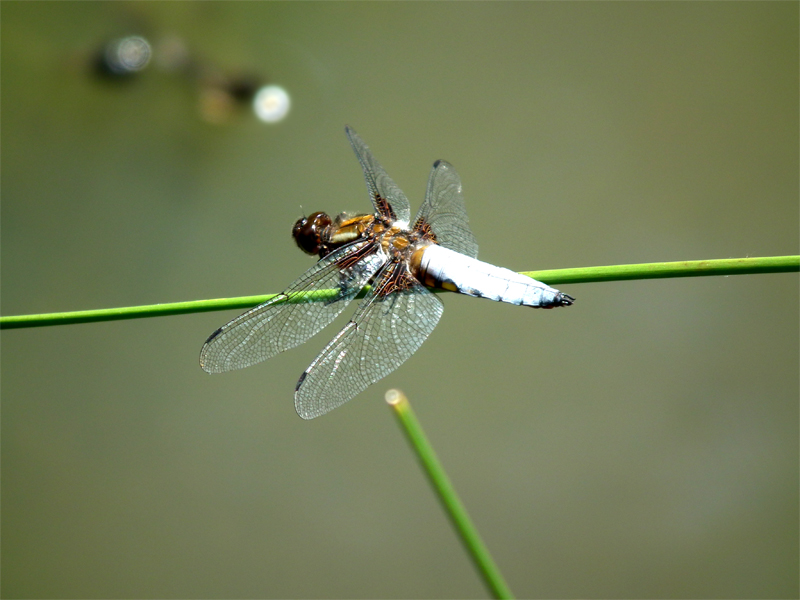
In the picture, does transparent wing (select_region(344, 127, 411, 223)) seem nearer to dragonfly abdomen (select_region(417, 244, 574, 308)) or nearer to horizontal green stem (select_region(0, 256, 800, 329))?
dragonfly abdomen (select_region(417, 244, 574, 308))

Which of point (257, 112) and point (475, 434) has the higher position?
point (257, 112)

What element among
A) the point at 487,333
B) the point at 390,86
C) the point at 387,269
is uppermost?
the point at 390,86

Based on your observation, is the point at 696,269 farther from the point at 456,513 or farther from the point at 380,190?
the point at 380,190

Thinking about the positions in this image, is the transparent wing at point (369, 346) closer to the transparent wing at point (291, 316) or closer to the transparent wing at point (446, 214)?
the transparent wing at point (291, 316)

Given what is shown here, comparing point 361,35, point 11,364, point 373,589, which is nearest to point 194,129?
point 361,35

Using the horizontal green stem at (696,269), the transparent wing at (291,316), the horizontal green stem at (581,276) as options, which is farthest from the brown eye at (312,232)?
the horizontal green stem at (696,269)

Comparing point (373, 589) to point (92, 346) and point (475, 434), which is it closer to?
point (475, 434)

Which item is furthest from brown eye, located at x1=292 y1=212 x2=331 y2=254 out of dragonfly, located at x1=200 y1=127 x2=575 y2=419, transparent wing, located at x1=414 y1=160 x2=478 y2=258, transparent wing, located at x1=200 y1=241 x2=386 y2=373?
transparent wing, located at x1=414 y1=160 x2=478 y2=258
